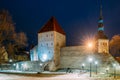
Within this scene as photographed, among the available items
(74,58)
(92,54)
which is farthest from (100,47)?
(74,58)

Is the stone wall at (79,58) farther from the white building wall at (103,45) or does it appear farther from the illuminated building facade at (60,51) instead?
the white building wall at (103,45)

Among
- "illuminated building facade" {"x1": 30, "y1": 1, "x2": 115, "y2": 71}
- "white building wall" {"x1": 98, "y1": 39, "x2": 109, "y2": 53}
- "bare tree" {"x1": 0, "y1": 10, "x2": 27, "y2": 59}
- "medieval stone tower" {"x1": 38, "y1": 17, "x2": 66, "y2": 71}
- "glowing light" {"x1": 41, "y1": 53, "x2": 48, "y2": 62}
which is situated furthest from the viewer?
"white building wall" {"x1": 98, "y1": 39, "x2": 109, "y2": 53}

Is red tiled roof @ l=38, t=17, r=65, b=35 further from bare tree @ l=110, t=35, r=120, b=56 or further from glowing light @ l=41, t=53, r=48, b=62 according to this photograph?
bare tree @ l=110, t=35, r=120, b=56

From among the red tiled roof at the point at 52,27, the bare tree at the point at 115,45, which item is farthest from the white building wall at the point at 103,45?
the red tiled roof at the point at 52,27

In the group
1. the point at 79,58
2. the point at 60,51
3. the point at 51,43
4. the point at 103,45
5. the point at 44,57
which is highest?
the point at 51,43

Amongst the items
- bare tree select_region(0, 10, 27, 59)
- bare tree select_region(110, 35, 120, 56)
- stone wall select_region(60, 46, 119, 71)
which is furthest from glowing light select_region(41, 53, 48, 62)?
bare tree select_region(110, 35, 120, 56)

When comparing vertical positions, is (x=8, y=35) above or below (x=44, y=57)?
above

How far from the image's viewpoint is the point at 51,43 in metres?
53.9

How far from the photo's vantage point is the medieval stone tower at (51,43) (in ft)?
174

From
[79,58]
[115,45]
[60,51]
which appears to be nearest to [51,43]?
[60,51]

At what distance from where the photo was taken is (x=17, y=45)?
47844 mm

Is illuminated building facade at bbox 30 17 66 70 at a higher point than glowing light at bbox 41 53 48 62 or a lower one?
higher

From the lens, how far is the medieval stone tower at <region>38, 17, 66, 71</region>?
2090 inches

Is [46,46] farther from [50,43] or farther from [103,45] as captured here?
[103,45]
